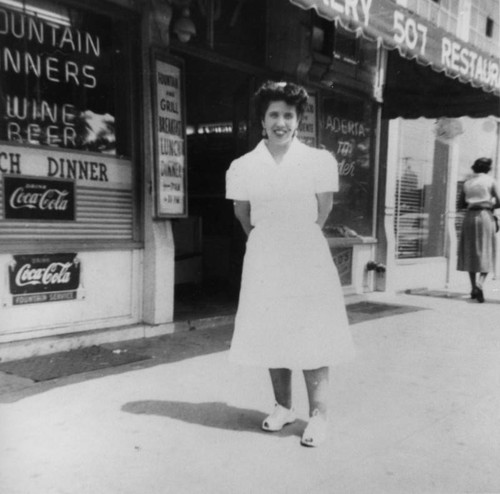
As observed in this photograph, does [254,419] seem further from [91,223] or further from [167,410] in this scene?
[91,223]

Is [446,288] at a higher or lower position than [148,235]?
lower

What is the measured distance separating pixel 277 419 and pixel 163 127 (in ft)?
10.9

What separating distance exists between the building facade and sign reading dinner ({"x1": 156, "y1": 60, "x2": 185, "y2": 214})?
2cm

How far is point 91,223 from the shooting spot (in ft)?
18.0

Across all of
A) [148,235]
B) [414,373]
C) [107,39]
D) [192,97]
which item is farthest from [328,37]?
[414,373]

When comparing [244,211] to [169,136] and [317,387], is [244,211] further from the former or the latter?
[169,136]

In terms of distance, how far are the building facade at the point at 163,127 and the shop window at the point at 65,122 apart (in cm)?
1

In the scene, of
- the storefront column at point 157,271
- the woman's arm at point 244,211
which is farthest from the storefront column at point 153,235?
the woman's arm at point 244,211

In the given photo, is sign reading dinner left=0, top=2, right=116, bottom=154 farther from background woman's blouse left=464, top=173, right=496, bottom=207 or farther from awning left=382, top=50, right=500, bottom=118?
background woman's blouse left=464, top=173, right=496, bottom=207

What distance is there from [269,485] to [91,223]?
3.38 metres

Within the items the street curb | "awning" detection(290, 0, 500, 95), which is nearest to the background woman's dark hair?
"awning" detection(290, 0, 500, 95)

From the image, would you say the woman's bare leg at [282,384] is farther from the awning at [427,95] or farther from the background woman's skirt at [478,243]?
the awning at [427,95]

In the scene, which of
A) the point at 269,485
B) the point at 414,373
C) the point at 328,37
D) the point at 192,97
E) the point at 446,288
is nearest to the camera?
the point at 269,485

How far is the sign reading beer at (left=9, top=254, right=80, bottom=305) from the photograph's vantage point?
16.2 ft
